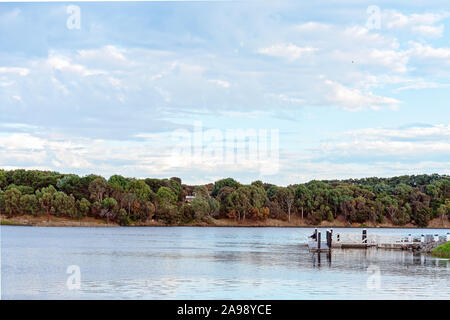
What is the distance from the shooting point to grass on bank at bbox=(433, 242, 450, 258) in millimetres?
64200

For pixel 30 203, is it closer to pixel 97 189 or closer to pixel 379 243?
pixel 97 189

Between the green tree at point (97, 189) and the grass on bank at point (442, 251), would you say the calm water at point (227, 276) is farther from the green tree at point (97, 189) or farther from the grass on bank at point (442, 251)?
the green tree at point (97, 189)

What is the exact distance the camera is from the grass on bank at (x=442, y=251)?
2528 inches

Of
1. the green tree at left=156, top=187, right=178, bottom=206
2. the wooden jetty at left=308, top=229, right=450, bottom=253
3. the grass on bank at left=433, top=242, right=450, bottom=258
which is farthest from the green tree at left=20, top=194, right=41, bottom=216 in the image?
the grass on bank at left=433, top=242, right=450, bottom=258

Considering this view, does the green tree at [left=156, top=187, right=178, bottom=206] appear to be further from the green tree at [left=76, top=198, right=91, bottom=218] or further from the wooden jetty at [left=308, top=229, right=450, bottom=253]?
the wooden jetty at [left=308, top=229, right=450, bottom=253]

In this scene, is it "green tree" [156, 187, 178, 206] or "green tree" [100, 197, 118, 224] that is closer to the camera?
"green tree" [100, 197, 118, 224]

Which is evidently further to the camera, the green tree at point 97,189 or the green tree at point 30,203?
the green tree at point 97,189

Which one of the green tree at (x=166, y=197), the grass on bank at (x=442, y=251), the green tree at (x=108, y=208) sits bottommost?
the grass on bank at (x=442, y=251)

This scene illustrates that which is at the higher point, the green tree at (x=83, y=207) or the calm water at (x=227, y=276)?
the green tree at (x=83, y=207)

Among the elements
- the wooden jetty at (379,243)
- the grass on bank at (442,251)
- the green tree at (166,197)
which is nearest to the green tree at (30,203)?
the green tree at (166,197)

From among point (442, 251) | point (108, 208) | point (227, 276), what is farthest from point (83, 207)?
point (227, 276)

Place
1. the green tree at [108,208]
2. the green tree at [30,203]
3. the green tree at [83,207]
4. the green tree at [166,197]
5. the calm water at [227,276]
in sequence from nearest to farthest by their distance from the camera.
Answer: the calm water at [227,276] < the green tree at [30,203] < the green tree at [83,207] < the green tree at [108,208] < the green tree at [166,197]

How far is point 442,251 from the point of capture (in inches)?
2589

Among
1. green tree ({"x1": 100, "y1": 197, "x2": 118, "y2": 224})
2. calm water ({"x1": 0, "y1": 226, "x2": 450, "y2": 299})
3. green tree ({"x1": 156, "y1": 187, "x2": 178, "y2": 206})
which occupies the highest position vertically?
green tree ({"x1": 156, "y1": 187, "x2": 178, "y2": 206})
